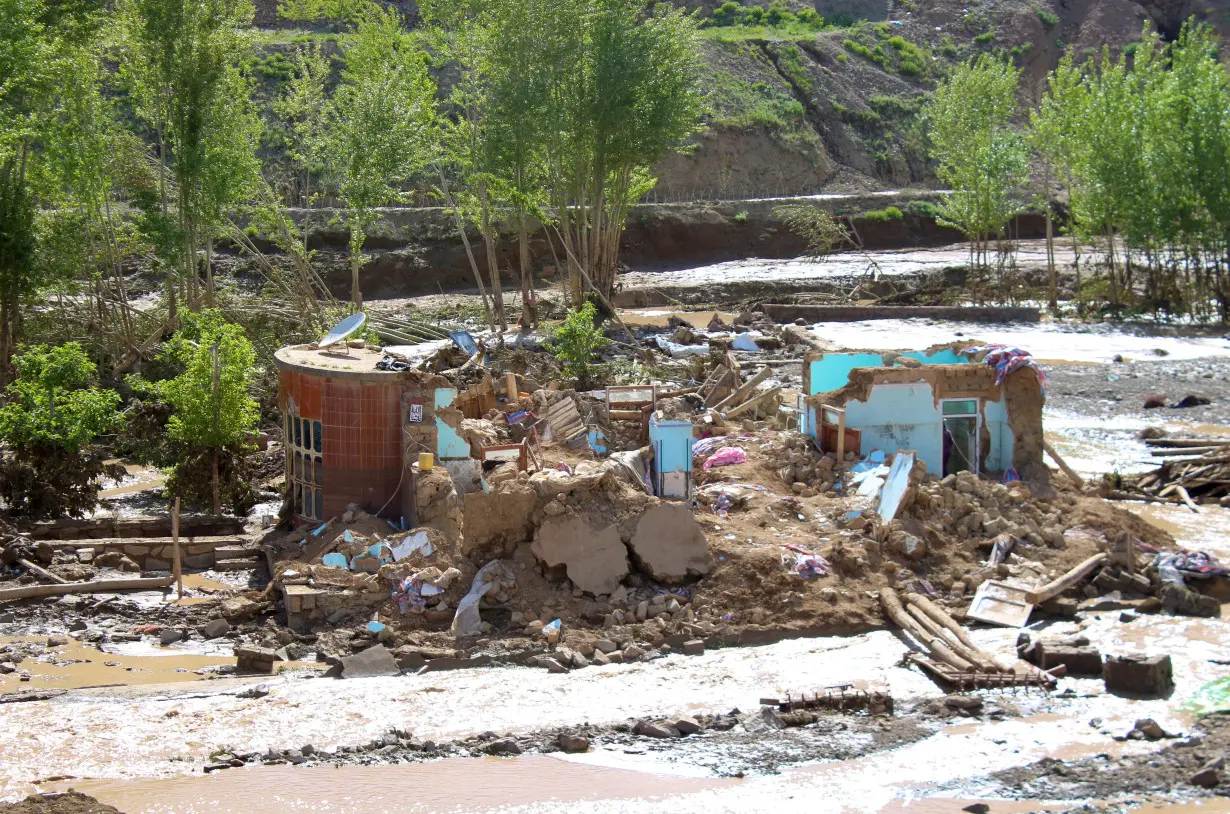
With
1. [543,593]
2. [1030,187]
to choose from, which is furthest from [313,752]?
[1030,187]

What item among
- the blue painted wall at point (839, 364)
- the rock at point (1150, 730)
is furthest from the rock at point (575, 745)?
the blue painted wall at point (839, 364)

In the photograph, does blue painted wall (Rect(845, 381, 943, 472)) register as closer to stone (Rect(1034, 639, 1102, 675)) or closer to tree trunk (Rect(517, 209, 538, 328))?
stone (Rect(1034, 639, 1102, 675))

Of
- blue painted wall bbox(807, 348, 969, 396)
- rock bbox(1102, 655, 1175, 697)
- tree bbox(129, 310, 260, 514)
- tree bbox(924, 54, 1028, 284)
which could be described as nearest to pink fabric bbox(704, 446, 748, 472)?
blue painted wall bbox(807, 348, 969, 396)

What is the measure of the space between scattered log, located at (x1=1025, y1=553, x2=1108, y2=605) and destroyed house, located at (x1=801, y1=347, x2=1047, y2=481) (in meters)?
2.43

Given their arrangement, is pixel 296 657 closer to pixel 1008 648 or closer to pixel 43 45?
pixel 1008 648

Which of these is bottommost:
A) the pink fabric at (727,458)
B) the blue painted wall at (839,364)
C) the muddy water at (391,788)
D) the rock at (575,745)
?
the muddy water at (391,788)

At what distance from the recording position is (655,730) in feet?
33.7

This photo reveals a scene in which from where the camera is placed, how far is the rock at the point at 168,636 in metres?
12.6

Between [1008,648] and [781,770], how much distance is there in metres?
3.64

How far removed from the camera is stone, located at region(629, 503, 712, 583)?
43.2 feet

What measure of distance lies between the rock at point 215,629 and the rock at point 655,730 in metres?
4.84

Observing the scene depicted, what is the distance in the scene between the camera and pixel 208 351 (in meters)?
16.8

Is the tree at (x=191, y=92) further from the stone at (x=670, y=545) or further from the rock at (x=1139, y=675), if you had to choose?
the rock at (x=1139, y=675)

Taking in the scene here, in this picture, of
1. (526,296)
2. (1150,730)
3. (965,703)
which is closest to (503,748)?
(965,703)
